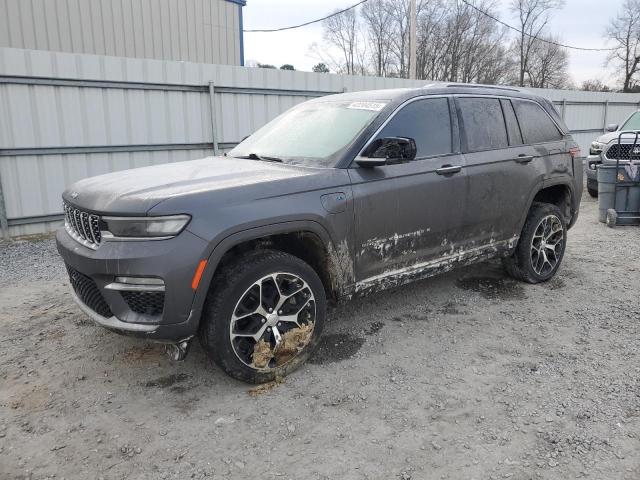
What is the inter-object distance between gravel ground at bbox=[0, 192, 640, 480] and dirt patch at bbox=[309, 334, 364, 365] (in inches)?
0.9

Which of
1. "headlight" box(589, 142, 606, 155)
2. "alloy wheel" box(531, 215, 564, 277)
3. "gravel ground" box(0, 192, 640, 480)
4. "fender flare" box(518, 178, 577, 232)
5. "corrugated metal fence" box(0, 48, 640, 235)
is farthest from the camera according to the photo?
"headlight" box(589, 142, 606, 155)

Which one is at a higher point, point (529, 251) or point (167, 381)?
point (529, 251)

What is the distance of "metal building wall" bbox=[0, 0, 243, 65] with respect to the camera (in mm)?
11422

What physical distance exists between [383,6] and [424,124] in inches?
1247

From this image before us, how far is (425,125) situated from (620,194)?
539 cm

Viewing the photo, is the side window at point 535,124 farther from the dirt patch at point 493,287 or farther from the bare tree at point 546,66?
the bare tree at point 546,66

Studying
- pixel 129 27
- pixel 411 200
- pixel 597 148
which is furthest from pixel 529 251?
pixel 129 27

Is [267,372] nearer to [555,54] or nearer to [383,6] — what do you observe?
[383,6]

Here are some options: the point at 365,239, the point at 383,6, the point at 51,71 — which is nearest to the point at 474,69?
the point at 383,6

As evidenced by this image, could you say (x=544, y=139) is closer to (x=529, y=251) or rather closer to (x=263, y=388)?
(x=529, y=251)

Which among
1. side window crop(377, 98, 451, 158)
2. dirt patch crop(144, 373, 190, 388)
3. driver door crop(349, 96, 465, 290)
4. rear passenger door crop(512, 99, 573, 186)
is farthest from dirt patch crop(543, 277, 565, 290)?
dirt patch crop(144, 373, 190, 388)

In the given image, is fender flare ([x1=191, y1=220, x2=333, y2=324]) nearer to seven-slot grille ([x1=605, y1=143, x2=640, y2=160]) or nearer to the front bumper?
the front bumper

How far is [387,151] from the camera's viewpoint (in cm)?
360

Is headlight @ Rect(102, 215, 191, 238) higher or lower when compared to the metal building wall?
lower
